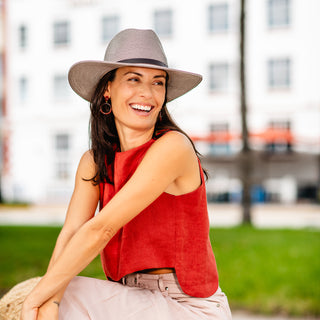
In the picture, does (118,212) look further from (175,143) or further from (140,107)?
(140,107)

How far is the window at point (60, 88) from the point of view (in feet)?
76.3

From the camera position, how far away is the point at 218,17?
69.9ft

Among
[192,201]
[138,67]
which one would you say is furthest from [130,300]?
[138,67]

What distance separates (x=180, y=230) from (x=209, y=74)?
65.8 ft

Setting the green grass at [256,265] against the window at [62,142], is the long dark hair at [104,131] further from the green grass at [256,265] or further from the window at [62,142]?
the window at [62,142]

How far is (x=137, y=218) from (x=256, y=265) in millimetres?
3955

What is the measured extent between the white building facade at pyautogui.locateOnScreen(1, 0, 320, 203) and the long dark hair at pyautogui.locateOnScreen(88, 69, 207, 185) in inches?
601

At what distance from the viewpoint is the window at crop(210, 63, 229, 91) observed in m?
21.2

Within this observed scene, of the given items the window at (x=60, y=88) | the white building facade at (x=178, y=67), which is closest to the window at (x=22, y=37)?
the white building facade at (x=178, y=67)

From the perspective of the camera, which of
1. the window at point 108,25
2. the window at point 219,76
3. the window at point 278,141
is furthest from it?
the window at point 108,25

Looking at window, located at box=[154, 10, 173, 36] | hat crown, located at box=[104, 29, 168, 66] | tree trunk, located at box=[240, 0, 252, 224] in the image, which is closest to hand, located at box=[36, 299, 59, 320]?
hat crown, located at box=[104, 29, 168, 66]

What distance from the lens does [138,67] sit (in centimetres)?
181

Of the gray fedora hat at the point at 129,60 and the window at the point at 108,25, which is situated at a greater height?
the window at the point at 108,25

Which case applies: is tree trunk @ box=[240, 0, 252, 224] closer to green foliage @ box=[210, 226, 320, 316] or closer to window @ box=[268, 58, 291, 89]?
green foliage @ box=[210, 226, 320, 316]
